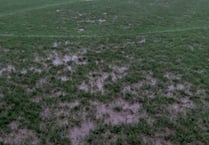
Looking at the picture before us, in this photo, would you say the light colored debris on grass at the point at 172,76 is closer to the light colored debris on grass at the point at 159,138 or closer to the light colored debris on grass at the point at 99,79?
the light colored debris on grass at the point at 99,79

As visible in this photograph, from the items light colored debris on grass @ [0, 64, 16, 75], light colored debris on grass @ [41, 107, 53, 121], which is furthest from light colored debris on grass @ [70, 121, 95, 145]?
light colored debris on grass @ [0, 64, 16, 75]

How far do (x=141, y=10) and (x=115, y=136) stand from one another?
701 inches

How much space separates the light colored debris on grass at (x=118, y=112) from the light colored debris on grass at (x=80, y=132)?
0.40 m

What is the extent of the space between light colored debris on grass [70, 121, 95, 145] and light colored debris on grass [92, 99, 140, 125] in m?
0.40

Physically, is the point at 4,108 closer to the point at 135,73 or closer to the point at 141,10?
the point at 135,73

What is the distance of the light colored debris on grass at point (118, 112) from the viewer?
6348mm

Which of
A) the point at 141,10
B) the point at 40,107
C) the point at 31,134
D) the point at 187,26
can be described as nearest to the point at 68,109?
the point at 40,107

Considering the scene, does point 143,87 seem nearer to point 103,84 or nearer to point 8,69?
point 103,84

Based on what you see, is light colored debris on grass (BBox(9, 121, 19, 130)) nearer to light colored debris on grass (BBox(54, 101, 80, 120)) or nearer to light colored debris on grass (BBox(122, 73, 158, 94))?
light colored debris on grass (BBox(54, 101, 80, 120))

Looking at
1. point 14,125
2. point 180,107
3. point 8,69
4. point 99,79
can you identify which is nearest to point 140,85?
point 99,79

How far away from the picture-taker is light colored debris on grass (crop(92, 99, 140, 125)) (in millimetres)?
6348

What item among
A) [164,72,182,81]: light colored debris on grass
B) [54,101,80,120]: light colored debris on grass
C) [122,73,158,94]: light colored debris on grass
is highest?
[54,101,80,120]: light colored debris on grass

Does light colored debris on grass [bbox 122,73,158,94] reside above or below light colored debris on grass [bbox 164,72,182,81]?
above

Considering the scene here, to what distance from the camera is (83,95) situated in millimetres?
7438
